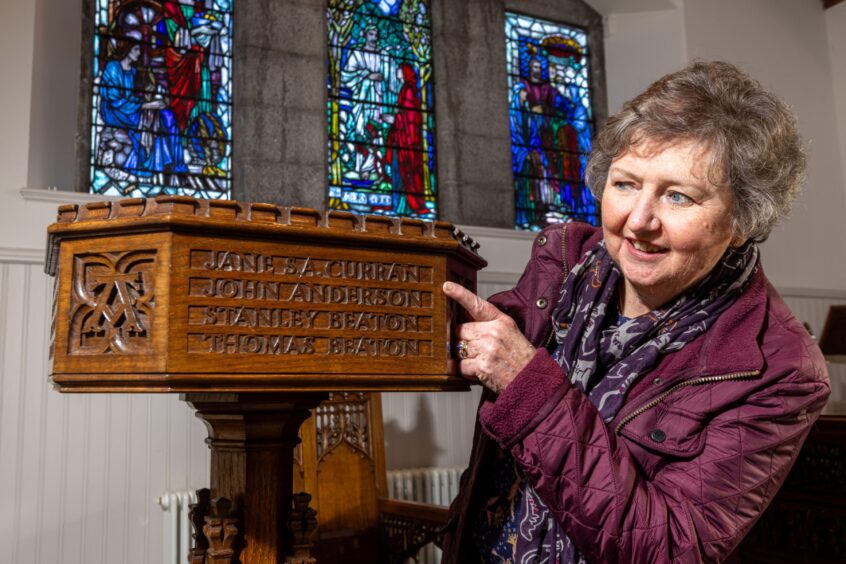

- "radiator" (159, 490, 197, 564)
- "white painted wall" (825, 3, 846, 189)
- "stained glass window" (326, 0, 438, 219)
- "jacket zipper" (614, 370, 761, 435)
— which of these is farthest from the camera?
"white painted wall" (825, 3, 846, 189)

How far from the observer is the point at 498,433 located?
1.14 m

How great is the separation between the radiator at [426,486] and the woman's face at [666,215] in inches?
113

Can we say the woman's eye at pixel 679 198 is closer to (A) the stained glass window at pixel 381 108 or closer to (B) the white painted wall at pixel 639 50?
(A) the stained glass window at pixel 381 108

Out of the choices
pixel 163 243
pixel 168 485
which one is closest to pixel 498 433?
pixel 163 243

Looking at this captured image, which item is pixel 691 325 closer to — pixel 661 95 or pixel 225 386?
pixel 661 95

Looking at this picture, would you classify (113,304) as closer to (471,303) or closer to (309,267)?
(309,267)

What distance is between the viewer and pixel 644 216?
47.4 inches

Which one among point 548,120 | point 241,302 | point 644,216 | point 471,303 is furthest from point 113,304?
point 548,120

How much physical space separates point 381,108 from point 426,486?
2671 millimetres

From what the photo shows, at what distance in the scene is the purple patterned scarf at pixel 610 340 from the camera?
126 cm

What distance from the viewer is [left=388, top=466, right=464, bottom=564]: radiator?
385 centimetres

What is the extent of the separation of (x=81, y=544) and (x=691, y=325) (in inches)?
119

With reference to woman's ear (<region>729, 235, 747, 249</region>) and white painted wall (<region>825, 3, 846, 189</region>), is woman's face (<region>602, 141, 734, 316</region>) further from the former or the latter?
white painted wall (<region>825, 3, 846, 189</region>)

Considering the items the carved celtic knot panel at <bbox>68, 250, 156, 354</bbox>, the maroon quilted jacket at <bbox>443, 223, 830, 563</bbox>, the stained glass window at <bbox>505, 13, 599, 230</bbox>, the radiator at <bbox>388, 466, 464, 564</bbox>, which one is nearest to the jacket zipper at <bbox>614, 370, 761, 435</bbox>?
the maroon quilted jacket at <bbox>443, 223, 830, 563</bbox>
